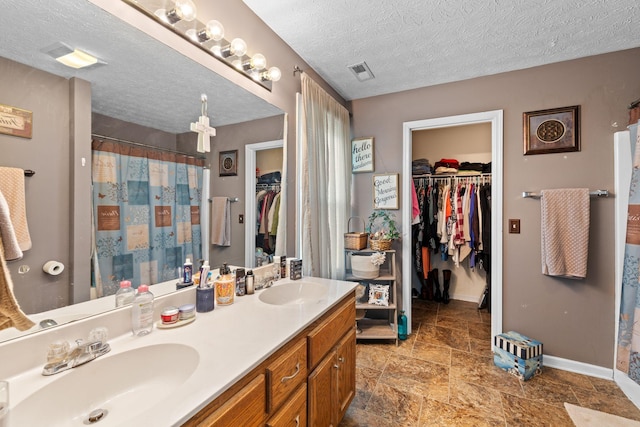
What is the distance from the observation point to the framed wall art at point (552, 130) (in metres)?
2.10

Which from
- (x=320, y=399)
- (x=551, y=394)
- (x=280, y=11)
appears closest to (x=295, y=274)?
(x=320, y=399)

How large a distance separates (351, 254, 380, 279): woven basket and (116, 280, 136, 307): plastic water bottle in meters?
1.80

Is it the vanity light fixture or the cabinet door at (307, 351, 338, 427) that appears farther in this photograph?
the vanity light fixture

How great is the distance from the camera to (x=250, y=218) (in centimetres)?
163

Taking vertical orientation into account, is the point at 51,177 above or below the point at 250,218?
above

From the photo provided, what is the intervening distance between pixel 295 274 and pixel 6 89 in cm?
140

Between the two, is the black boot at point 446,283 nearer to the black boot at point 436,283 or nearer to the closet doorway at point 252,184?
the black boot at point 436,283

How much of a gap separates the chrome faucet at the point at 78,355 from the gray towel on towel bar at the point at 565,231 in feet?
8.95

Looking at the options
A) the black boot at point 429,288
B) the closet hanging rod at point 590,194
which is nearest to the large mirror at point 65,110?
the closet hanging rod at point 590,194

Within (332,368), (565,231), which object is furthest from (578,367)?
(332,368)

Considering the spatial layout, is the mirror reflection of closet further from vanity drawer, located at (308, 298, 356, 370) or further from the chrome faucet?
the chrome faucet

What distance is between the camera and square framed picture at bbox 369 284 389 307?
8.21 feet

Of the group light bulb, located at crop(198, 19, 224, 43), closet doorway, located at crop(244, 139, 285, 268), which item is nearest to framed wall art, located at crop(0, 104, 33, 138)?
light bulb, located at crop(198, 19, 224, 43)

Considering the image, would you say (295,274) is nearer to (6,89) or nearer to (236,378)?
(236,378)
